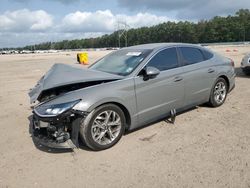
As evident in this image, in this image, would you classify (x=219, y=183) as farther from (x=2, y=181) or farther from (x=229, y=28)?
(x=229, y=28)

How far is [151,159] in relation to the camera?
13.7 ft

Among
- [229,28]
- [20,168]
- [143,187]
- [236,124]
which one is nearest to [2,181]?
[20,168]

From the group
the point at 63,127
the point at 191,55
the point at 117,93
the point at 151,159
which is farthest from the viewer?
the point at 191,55

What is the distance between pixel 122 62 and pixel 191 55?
153cm

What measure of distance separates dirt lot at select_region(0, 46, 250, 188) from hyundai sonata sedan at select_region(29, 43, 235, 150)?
0.83 feet

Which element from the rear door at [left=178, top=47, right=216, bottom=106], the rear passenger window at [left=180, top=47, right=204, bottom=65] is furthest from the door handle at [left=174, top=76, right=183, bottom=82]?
the rear passenger window at [left=180, top=47, right=204, bottom=65]

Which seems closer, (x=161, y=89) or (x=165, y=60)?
(x=161, y=89)

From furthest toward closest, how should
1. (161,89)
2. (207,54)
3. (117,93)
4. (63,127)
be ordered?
1. (207,54)
2. (161,89)
3. (117,93)
4. (63,127)

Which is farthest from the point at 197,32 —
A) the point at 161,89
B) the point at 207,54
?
the point at 161,89

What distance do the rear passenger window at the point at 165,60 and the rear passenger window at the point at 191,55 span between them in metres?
0.28

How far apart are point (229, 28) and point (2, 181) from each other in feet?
357

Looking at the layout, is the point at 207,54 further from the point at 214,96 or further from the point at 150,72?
the point at 150,72

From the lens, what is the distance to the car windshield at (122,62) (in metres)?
5.15

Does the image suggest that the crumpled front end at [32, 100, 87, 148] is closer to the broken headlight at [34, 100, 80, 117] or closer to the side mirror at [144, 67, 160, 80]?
the broken headlight at [34, 100, 80, 117]
